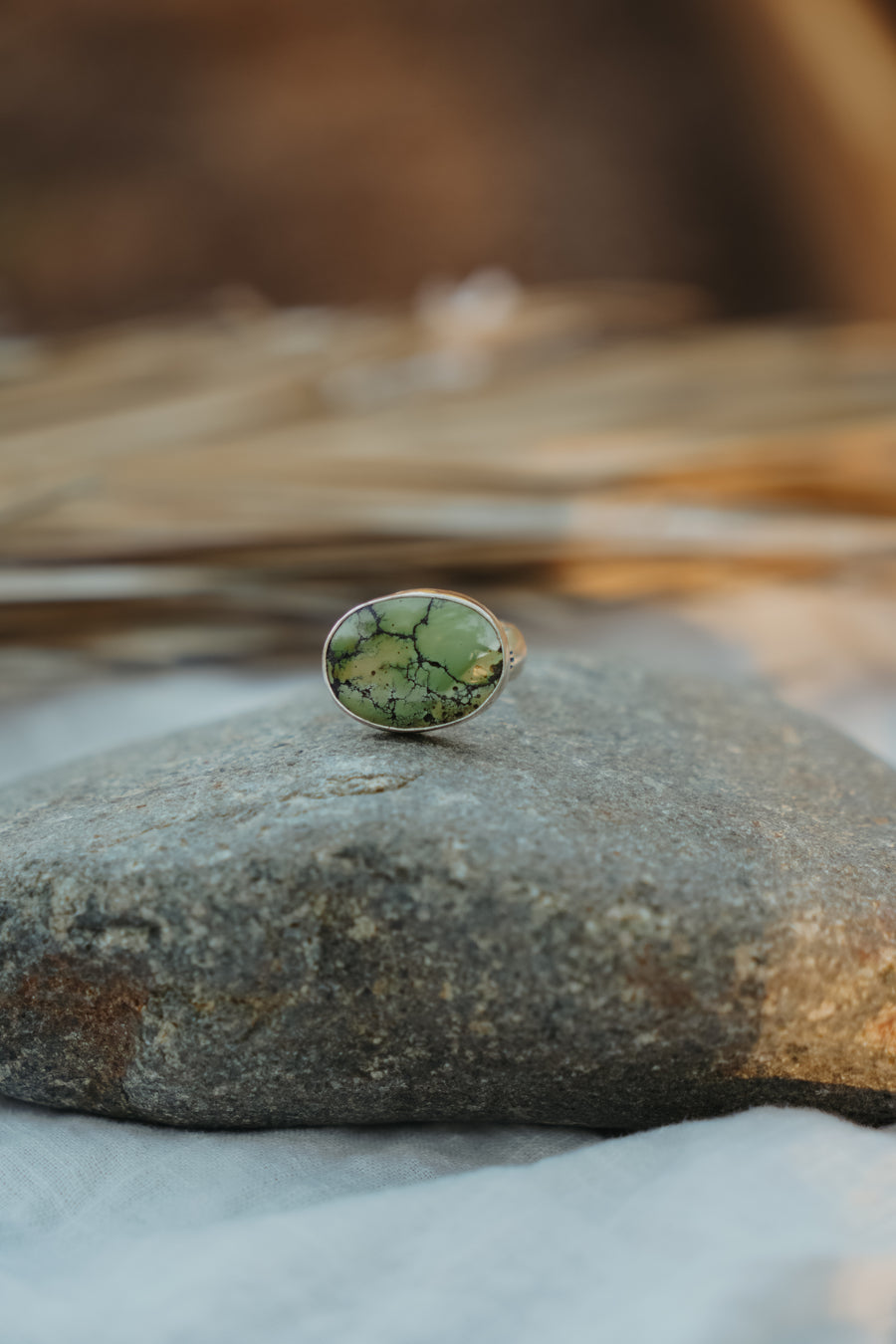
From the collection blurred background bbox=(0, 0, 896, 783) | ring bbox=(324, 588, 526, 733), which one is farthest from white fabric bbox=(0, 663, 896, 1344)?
blurred background bbox=(0, 0, 896, 783)

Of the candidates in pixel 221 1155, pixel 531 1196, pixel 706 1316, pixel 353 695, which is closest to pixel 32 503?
pixel 353 695

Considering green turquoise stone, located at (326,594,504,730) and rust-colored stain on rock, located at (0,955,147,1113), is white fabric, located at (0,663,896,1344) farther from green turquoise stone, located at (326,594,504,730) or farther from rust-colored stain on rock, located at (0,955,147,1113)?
green turquoise stone, located at (326,594,504,730)

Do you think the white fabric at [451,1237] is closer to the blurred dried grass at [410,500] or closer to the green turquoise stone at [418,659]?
the green turquoise stone at [418,659]

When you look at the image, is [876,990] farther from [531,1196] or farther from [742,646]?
[742,646]

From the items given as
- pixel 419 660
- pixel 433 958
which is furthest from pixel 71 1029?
pixel 419 660

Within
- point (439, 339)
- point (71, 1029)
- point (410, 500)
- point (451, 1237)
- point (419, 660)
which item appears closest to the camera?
point (451, 1237)

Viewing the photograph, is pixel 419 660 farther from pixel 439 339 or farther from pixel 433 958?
pixel 439 339
